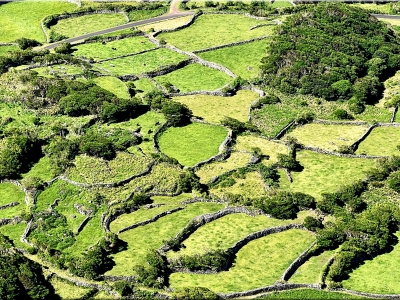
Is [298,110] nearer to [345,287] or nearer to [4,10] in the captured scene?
[345,287]

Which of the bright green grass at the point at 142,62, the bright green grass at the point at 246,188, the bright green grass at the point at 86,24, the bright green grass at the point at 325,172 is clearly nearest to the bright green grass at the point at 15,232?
the bright green grass at the point at 246,188

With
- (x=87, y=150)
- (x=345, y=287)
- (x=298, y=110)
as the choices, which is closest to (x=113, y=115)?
(x=87, y=150)

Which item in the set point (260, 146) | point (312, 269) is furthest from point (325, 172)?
point (312, 269)

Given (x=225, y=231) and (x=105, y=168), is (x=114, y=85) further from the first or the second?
(x=225, y=231)

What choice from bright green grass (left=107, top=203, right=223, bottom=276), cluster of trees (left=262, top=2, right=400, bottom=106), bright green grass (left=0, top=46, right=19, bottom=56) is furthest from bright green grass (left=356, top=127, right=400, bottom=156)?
bright green grass (left=0, top=46, right=19, bottom=56)

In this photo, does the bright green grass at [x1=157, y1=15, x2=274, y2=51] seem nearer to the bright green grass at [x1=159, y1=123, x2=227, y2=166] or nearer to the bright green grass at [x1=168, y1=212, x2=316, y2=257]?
the bright green grass at [x1=159, y1=123, x2=227, y2=166]

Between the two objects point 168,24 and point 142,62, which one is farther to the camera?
point 168,24
